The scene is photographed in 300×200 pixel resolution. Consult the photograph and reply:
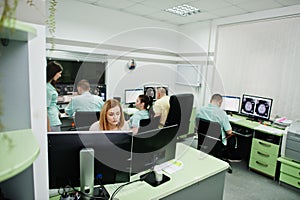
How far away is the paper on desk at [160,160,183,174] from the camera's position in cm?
169

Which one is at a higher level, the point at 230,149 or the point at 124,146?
the point at 124,146

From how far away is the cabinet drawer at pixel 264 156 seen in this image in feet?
9.81

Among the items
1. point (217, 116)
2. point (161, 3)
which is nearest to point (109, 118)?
point (217, 116)

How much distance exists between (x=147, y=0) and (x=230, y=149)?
9.33 feet

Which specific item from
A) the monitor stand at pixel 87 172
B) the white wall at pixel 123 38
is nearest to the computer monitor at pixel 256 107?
the white wall at pixel 123 38

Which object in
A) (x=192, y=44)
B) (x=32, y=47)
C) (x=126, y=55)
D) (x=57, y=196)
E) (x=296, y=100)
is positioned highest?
(x=192, y=44)

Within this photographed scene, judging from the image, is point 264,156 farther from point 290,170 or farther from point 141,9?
point 141,9

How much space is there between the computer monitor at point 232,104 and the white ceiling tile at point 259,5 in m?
1.64

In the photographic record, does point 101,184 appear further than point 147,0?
No

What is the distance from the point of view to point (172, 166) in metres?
1.76

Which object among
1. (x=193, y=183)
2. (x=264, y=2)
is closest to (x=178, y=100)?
(x=193, y=183)

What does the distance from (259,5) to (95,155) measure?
3589 mm

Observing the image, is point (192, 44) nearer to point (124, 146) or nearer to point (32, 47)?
point (124, 146)

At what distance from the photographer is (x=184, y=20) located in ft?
15.1
